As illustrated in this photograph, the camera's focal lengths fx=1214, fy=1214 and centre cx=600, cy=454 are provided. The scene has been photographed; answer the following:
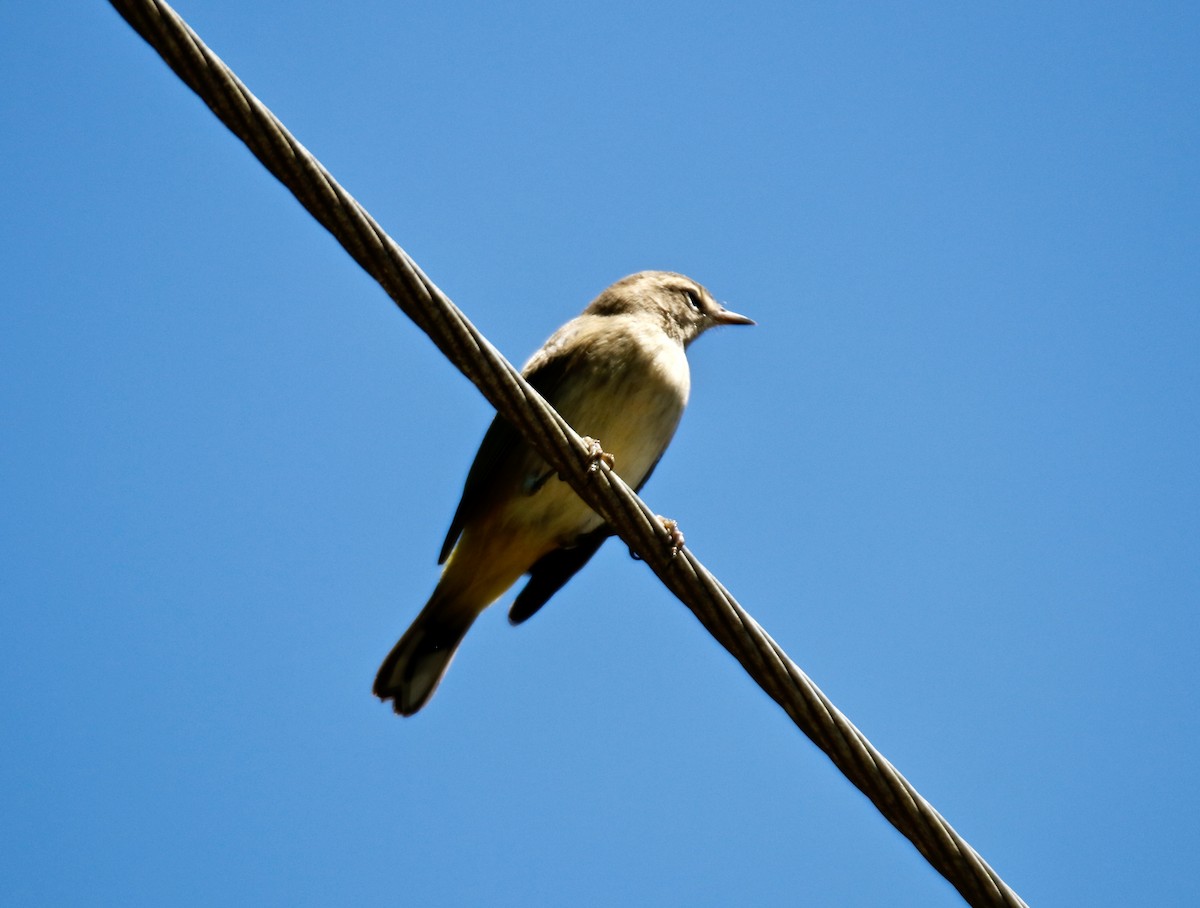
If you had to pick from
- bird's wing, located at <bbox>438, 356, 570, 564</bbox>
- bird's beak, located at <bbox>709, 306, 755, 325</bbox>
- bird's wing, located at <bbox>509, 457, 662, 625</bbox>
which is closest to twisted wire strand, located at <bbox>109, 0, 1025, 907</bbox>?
bird's wing, located at <bbox>438, 356, 570, 564</bbox>

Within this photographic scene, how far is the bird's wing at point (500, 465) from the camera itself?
521 cm

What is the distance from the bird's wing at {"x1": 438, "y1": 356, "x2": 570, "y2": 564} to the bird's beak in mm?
1485

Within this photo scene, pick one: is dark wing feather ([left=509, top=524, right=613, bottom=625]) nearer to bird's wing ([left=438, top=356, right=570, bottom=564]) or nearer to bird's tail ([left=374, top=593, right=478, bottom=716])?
bird's tail ([left=374, top=593, right=478, bottom=716])

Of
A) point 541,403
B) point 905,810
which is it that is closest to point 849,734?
point 905,810

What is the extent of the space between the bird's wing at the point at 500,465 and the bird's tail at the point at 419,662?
0.36m

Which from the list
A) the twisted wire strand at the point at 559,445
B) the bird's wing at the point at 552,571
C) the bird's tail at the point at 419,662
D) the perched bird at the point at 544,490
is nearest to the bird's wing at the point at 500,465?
the perched bird at the point at 544,490

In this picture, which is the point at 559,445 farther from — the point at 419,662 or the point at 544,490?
the point at 419,662

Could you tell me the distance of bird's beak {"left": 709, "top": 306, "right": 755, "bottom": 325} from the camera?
6.65 metres

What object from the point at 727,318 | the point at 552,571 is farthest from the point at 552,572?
the point at 727,318

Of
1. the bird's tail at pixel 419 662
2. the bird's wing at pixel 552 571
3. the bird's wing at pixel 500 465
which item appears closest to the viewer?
the bird's wing at pixel 500 465

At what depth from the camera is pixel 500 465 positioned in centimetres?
531

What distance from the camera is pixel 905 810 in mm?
2865

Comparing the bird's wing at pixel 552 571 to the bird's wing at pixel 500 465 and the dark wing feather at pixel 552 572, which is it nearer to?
the dark wing feather at pixel 552 572

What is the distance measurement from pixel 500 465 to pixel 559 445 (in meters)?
2.15
